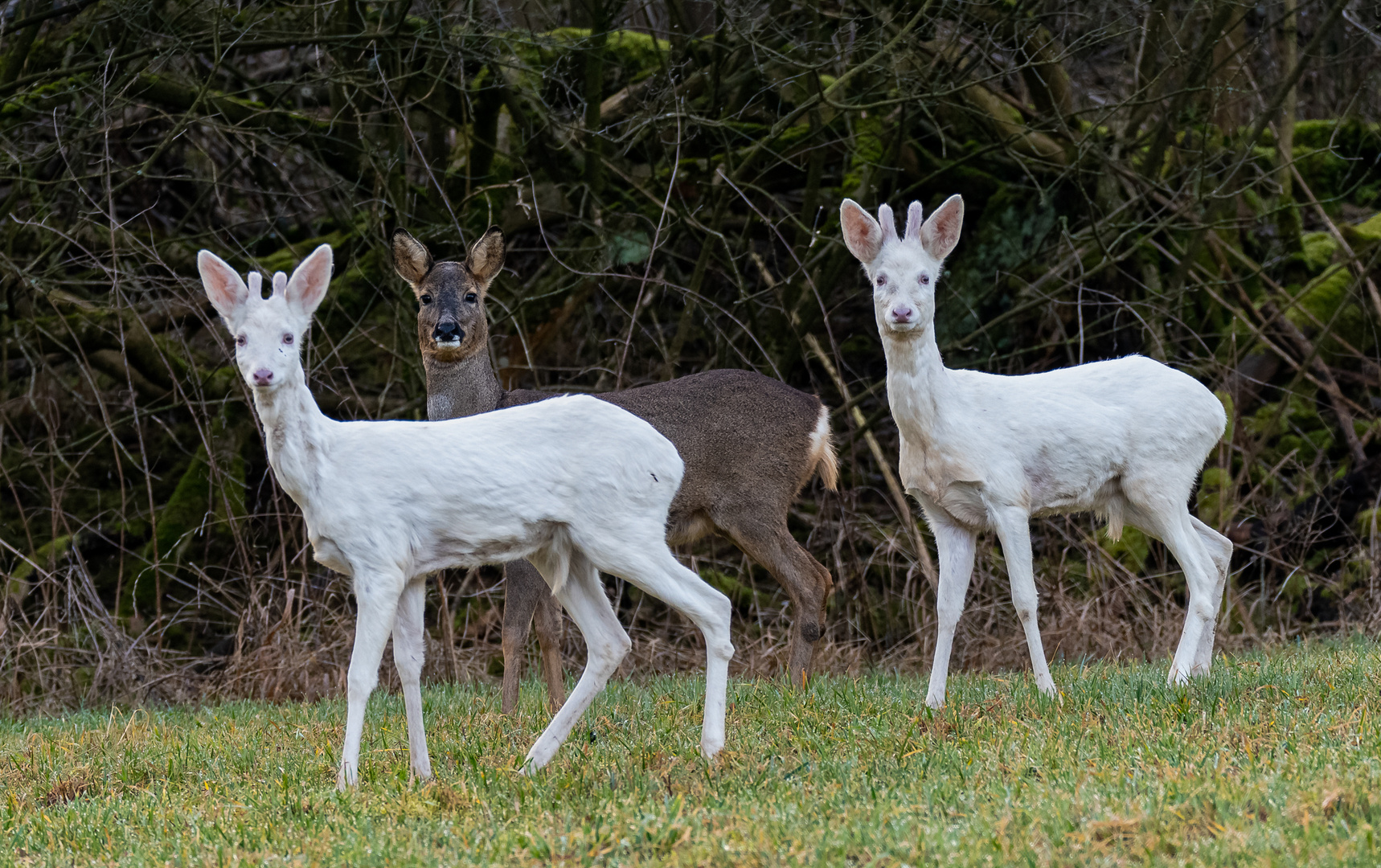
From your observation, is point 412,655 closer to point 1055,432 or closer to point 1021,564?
point 1021,564

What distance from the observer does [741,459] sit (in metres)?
8.15

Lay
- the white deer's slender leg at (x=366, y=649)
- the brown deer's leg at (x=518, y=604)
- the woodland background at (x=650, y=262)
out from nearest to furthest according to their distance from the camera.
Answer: the white deer's slender leg at (x=366, y=649) < the brown deer's leg at (x=518, y=604) < the woodland background at (x=650, y=262)

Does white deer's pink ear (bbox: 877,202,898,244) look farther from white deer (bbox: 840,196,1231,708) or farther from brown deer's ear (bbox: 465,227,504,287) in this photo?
brown deer's ear (bbox: 465,227,504,287)

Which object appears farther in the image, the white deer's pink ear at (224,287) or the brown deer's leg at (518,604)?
the brown deer's leg at (518,604)

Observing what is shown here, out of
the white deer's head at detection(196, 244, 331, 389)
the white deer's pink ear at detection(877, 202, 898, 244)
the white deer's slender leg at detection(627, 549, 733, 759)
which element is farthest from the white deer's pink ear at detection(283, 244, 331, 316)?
the white deer's pink ear at detection(877, 202, 898, 244)

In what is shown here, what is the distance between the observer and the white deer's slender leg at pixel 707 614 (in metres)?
→ 5.03

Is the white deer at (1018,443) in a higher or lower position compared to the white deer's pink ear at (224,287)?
lower

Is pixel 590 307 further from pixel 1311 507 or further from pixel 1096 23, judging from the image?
pixel 1311 507

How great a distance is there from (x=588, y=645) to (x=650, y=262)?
4424 mm

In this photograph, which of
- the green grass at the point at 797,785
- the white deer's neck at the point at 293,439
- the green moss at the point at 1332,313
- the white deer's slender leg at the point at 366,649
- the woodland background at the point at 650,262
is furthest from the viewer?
the green moss at the point at 1332,313

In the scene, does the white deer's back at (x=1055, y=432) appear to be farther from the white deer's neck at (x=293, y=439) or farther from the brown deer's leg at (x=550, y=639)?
the white deer's neck at (x=293, y=439)

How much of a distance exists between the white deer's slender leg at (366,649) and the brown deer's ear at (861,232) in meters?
2.48

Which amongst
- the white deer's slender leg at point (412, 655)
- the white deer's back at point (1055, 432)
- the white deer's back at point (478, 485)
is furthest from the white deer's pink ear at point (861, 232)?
the white deer's slender leg at point (412, 655)

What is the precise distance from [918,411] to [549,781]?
8.15 feet
